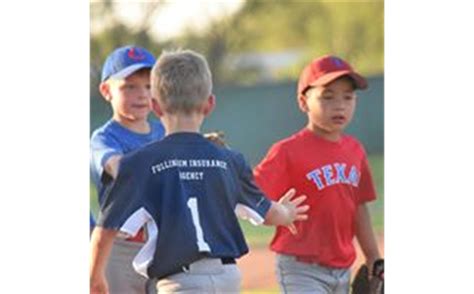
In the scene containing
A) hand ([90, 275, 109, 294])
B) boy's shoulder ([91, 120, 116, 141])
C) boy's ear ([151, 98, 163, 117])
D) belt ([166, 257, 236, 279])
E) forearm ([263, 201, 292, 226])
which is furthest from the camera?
boy's shoulder ([91, 120, 116, 141])

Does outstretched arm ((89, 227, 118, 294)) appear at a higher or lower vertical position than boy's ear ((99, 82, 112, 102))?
lower

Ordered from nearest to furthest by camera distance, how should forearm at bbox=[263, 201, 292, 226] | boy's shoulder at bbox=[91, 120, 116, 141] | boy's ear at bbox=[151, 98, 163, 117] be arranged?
boy's ear at bbox=[151, 98, 163, 117] → forearm at bbox=[263, 201, 292, 226] → boy's shoulder at bbox=[91, 120, 116, 141]

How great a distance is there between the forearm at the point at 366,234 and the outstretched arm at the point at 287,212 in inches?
11.2

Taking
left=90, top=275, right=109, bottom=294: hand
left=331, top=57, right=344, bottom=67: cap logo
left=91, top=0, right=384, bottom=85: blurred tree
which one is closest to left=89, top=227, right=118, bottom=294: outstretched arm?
left=90, top=275, right=109, bottom=294: hand

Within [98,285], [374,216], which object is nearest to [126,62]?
[98,285]

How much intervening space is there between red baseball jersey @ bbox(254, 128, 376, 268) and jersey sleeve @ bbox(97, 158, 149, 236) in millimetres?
569

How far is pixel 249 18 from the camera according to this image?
369 centimetres

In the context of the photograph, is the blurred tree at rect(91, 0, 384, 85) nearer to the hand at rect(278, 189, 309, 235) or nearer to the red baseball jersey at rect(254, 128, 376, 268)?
the red baseball jersey at rect(254, 128, 376, 268)

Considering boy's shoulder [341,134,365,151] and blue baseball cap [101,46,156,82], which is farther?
boy's shoulder [341,134,365,151]

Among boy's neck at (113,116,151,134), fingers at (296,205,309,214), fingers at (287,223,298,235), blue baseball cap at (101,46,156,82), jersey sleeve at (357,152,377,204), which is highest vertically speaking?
blue baseball cap at (101,46,156,82)

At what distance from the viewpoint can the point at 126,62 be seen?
140 inches

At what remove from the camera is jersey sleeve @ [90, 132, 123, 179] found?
346 cm
